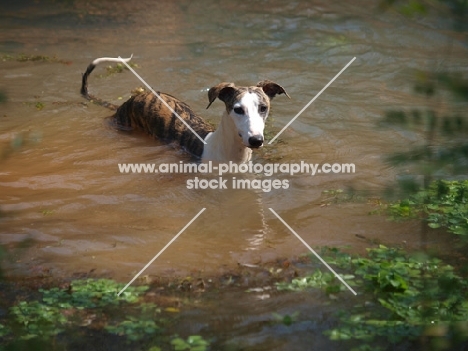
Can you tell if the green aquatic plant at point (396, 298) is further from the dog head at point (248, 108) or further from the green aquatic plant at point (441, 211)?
the dog head at point (248, 108)

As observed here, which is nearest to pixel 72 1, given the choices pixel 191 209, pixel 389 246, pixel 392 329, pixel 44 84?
pixel 44 84

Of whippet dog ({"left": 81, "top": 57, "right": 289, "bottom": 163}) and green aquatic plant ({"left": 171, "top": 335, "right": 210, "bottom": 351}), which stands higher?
whippet dog ({"left": 81, "top": 57, "right": 289, "bottom": 163})

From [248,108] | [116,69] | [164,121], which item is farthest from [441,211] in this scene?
[116,69]

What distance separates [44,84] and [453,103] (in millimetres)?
7538

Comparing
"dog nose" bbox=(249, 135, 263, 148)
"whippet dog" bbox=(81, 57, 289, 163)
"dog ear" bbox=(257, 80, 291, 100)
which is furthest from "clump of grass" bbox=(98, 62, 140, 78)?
"dog nose" bbox=(249, 135, 263, 148)

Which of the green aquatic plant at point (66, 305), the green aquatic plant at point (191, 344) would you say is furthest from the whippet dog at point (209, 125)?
the green aquatic plant at point (191, 344)

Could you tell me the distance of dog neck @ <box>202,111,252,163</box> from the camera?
21.7 ft

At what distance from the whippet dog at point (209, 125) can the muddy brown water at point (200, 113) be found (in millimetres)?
195

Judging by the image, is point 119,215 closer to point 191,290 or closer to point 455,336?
point 191,290

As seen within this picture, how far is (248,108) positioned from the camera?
6.26 metres

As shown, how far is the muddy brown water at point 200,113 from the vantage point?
513 cm

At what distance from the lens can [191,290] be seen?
4.36 m

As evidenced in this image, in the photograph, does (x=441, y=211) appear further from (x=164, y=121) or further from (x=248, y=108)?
(x=164, y=121)

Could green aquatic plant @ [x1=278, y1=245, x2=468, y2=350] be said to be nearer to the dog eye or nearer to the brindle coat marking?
the dog eye
